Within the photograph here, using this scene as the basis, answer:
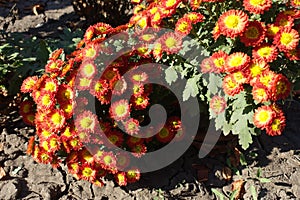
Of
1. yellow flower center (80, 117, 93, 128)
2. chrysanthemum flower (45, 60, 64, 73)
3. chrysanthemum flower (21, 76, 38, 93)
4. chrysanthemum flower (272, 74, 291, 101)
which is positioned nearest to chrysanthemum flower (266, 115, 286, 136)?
chrysanthemum flower (272, 74, 291, 101)

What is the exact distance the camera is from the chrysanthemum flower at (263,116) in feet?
Result: 7.75

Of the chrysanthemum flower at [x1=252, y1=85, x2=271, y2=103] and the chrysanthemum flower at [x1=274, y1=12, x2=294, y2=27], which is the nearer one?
the chrysanthemum flower at [x1=252, y1=85, x2=271, y2=103]

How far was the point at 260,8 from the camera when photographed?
93.5 inches

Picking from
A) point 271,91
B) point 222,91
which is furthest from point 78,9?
point 271,91

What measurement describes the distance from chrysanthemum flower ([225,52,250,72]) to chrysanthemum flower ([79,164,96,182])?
0.95 m

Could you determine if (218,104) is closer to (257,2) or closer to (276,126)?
(276,126)

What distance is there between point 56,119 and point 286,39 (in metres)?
1.25

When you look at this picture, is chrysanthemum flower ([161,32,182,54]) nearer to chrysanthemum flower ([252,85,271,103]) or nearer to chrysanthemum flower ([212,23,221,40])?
chrysanthemum flower ([212,23,221,40])

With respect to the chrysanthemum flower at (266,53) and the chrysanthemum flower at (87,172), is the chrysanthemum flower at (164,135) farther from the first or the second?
the chrysanthemum flower at (266,53)

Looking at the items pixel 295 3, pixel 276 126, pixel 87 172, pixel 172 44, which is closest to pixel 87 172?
pixel 87 172

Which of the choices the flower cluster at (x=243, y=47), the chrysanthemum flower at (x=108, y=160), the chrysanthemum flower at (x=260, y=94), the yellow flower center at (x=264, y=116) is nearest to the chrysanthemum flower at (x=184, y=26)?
the flower cluster at (x=243, y=47)

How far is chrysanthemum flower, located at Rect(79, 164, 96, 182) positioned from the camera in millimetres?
2732

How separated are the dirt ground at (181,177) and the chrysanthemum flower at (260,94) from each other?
77 cm

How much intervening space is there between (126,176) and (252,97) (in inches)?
33.3
